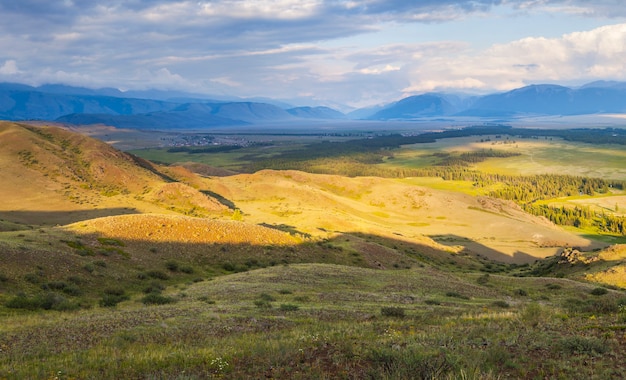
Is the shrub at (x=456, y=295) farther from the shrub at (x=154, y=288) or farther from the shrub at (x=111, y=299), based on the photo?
the shrub at (x=111, y=299)

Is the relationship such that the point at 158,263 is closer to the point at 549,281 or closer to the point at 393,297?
the point at 393,297

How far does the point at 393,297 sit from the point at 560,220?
411ft

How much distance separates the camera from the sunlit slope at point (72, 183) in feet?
235

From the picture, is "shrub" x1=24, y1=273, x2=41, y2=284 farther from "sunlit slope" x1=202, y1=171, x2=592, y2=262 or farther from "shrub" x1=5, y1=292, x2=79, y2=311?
"sunlit slope" x1=202, y1=171, x2=592, y2=262

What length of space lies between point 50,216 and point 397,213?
281 ft

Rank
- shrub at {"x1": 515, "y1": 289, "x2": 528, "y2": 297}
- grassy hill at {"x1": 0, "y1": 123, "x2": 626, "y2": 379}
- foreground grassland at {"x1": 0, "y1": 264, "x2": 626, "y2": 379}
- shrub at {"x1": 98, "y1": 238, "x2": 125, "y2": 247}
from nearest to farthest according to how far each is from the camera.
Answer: foreground grassland at {"x1": 0, "y1": 264, "x2": 626, "y2": 379} < grassy hill at {"x1": 0, "y1": 123, "x2": 626, "y2": 379} < shrub at {"x1": 515, "y1": 289, "x2": 528, "y2": 297} < shrub at {"x1": 98, "y1": 238, "x2": 125, "y2": 247}

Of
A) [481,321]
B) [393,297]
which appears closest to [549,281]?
[393,297]

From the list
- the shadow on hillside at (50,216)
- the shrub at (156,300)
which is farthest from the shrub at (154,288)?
the shadow on hillside at (50,216)

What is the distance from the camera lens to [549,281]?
119ft

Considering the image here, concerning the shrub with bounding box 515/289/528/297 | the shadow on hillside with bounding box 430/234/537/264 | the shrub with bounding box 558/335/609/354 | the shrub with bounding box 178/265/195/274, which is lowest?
the shadow on hillside with bounding box 430/234/537/264

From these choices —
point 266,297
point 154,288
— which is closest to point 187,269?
point 154,288

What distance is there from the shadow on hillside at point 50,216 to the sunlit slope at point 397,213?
2806 cm

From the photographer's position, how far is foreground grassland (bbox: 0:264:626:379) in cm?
1010

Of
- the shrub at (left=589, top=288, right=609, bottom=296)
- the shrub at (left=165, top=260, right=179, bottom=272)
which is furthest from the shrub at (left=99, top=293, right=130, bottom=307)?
the shrub at (left=589, top=288, right=609, bottom=296)
